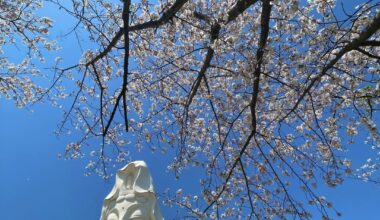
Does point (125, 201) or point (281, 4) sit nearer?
→ point (125, 201)

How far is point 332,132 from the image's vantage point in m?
7.80

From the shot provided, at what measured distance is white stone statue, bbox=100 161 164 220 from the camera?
177 inches

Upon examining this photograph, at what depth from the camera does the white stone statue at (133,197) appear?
4508 mm

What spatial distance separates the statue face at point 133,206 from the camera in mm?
4477

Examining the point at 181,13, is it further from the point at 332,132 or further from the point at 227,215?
the point at 227,215

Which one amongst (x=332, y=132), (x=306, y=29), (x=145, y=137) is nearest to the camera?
(x=306, y=29)

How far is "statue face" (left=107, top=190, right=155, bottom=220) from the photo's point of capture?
14.7ft

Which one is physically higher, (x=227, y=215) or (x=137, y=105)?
(x=137, y=105)

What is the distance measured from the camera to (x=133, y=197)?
4.63m

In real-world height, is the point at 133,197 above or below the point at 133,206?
above

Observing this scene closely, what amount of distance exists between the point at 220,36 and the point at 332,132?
9.51ft

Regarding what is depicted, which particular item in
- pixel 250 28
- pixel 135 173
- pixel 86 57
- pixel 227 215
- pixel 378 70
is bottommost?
pixel 135 173

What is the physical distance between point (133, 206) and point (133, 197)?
0.12 meters

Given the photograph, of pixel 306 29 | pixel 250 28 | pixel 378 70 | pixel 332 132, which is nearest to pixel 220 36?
pixel 250 28
